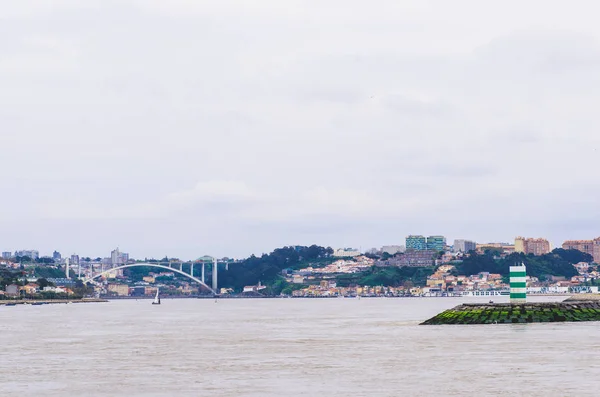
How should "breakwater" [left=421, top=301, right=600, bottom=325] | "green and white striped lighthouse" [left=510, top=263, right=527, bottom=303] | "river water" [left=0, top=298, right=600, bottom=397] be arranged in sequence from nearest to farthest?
"river water" [left=0, top=298, right=600, bottom=397], "breakwater" [left=421, top=301, right=600, bottom=325], "green and white striped lighthouse" [left=510, top=263, right=527, bottom=303]

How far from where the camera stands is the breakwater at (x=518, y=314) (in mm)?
72062

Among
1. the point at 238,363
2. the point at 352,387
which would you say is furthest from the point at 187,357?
the point at 352,387

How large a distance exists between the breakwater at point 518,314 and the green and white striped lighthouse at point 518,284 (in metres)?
0.54

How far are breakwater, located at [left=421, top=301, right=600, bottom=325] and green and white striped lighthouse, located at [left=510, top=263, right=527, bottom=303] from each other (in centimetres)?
54

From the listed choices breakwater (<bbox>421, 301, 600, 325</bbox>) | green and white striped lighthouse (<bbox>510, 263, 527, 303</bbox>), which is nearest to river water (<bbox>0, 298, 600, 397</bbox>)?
breakwater (<bbox>421, 301, 600, 325</bbox>)

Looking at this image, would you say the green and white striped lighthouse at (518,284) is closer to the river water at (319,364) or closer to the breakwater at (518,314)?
the breakwater at (518,314)

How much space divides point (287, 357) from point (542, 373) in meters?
13.6

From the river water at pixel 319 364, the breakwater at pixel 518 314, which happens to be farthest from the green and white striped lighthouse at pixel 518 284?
the river water at pixel 319 364

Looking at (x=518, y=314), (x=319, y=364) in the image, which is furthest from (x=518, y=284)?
(x=319, y=364)

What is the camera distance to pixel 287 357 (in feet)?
165

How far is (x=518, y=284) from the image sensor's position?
7419 centimetres

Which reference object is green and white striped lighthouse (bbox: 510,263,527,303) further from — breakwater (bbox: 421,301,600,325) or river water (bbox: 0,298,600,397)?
river water (bbox: 0,298,600,397)

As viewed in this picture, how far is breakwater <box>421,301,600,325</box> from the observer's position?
72062 millimetres

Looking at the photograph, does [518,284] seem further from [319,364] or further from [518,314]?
[319,364]
